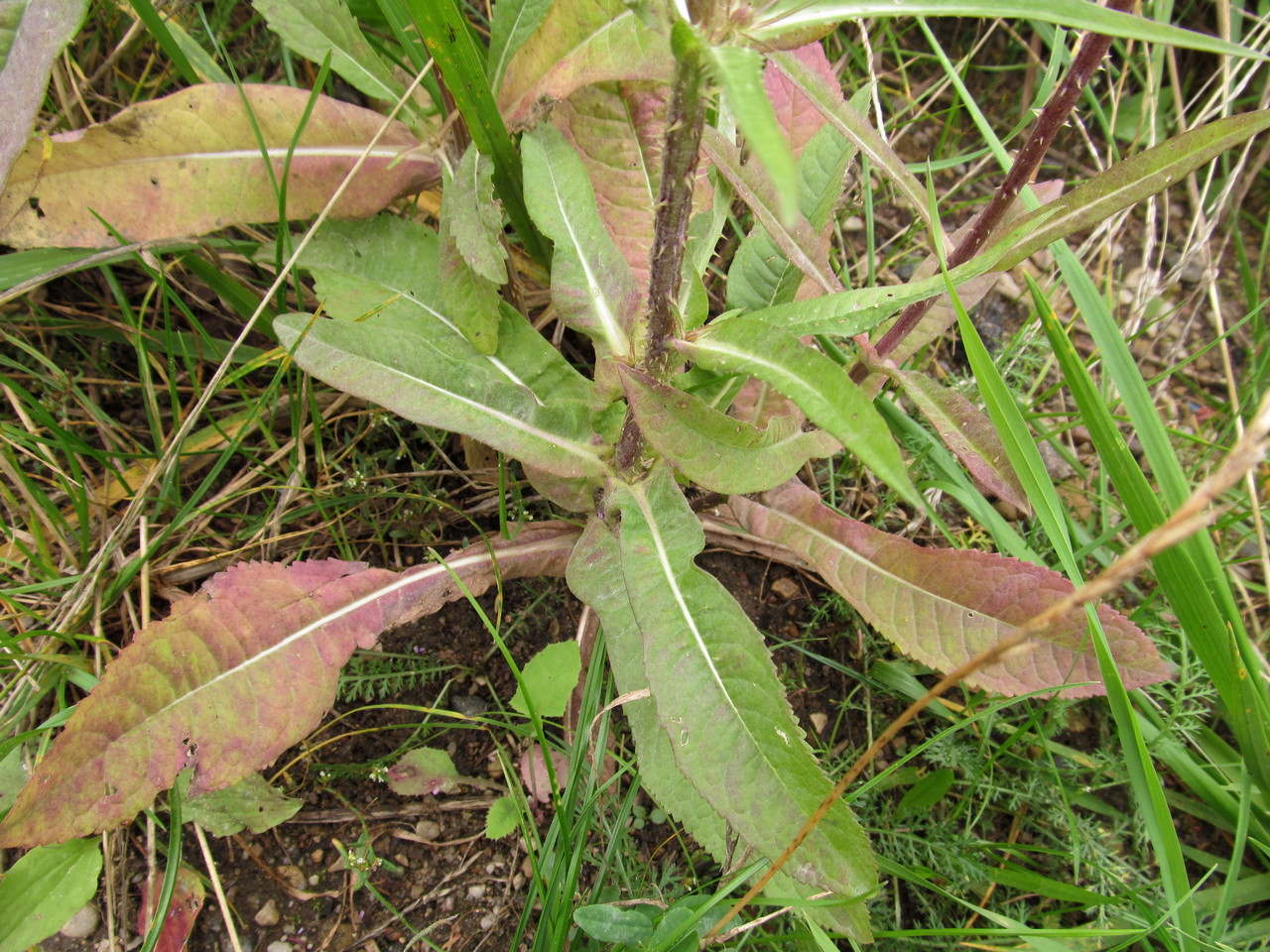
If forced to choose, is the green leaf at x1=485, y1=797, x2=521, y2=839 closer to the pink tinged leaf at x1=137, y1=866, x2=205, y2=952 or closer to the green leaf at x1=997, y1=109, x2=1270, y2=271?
the pink tinged leaf at x1=137, y1=866, x2=205, y2=952

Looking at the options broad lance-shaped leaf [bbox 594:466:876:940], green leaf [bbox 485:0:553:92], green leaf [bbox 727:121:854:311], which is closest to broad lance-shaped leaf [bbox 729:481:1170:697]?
broad lance-shaped leaf [bbox 594:466:876:940]

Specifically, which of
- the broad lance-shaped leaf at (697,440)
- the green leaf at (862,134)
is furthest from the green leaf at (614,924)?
the green leaf at (862,134)

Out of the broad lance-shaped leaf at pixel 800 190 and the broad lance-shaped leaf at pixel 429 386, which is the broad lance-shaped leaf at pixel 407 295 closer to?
the broad lance-shaped leaf at pixel 429 386

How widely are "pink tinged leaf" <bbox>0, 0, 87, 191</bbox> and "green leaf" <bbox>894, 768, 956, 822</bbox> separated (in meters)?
2.29

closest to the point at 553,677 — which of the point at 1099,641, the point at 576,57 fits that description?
the point at 1099,641

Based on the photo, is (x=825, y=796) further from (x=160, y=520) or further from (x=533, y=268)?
(x=160, y=520)

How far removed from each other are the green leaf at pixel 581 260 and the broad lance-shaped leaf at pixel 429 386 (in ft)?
0.64

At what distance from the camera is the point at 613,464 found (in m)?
1.64

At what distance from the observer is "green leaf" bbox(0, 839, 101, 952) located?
5.07 feet

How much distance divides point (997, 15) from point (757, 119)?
446mm

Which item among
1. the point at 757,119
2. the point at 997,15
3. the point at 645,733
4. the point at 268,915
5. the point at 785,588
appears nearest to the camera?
the point at 757,119

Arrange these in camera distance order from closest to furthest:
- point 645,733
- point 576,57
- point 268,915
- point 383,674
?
1. point 645,733
2. point 576,57
3. point 268,915
4. point 383,674

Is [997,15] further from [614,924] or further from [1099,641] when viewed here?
[614,924]

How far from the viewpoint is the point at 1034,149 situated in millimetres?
1288
